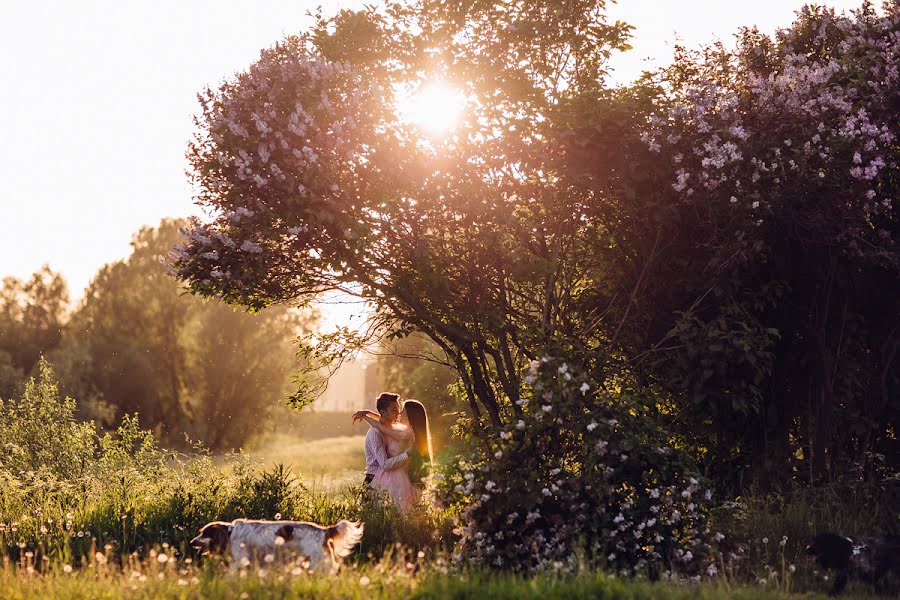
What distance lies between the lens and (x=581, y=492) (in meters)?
9.52

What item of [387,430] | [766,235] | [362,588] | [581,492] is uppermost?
[766,235]

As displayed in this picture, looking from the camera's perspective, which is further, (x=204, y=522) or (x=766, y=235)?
(x=766, y=235)

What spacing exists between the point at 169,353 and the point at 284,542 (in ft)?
123

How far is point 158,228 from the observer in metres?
46.2

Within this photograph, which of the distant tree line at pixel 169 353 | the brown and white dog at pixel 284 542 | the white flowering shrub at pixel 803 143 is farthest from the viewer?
the distant tree line at pixel 169 353

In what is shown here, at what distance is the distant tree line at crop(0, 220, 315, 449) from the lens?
42.3 meters

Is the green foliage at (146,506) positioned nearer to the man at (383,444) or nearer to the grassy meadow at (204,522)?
the grassy meadow at (204,522)

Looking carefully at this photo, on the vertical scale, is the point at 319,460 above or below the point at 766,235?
below

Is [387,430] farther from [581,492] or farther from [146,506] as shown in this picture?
[581,492]

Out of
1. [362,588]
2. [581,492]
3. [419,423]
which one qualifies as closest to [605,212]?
[419,423]

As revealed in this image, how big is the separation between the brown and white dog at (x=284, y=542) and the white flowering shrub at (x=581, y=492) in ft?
5.79

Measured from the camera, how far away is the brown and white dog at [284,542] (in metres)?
8.04

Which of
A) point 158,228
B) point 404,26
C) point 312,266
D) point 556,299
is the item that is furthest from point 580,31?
point 158,228

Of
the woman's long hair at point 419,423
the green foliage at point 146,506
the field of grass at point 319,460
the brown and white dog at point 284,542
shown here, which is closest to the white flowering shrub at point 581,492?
the green foliage at point 146,506
